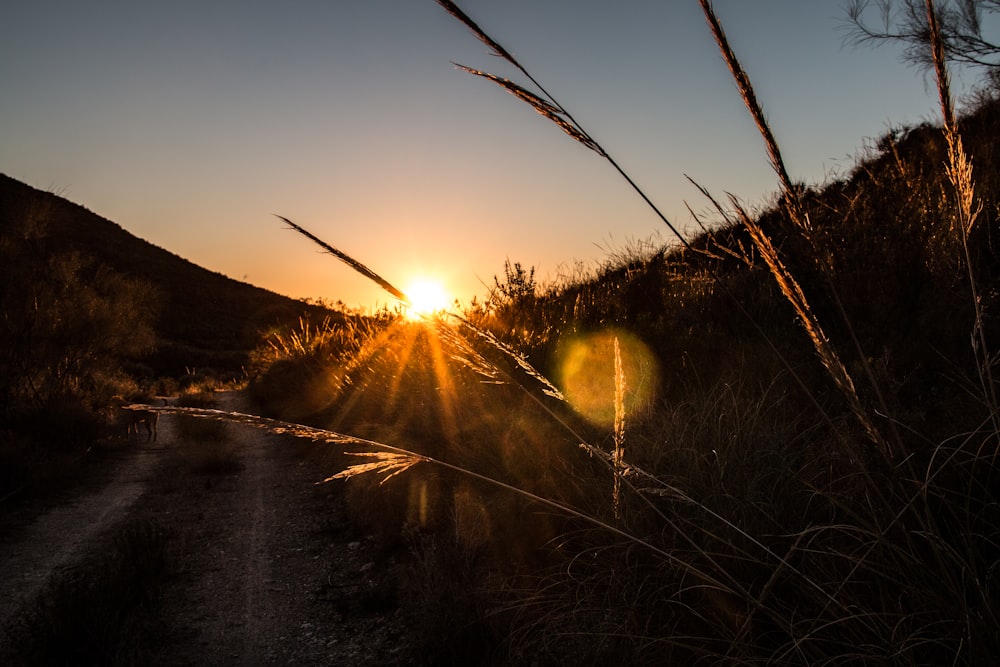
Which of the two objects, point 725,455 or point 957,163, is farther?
point 725,455

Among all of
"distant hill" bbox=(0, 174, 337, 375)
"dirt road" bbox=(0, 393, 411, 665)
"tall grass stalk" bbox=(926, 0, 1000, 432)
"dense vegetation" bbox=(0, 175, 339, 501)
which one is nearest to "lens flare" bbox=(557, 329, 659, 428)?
"dirt road" bbox=(0, 393, 411, 665)

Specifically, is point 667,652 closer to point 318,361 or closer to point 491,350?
point 491,350

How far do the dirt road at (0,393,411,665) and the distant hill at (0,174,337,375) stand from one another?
3317 cm

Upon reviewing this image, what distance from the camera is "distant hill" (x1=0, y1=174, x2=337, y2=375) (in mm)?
44594

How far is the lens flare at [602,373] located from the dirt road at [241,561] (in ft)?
7.33

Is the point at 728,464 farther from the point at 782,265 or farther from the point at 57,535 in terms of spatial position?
the point at 57,535

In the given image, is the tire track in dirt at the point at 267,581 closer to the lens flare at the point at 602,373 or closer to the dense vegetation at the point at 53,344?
the lens flare at the point at 602,373

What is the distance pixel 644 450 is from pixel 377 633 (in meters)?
2.20

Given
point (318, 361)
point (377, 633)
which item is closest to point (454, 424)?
point (377, 633)

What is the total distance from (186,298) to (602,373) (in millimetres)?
60841

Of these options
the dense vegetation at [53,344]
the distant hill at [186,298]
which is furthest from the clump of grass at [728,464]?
the distant hill at [186,298]

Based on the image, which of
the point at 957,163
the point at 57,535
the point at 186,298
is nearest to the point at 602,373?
the point at 957,163

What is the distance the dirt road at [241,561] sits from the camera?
399cm

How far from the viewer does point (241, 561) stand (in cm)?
567
